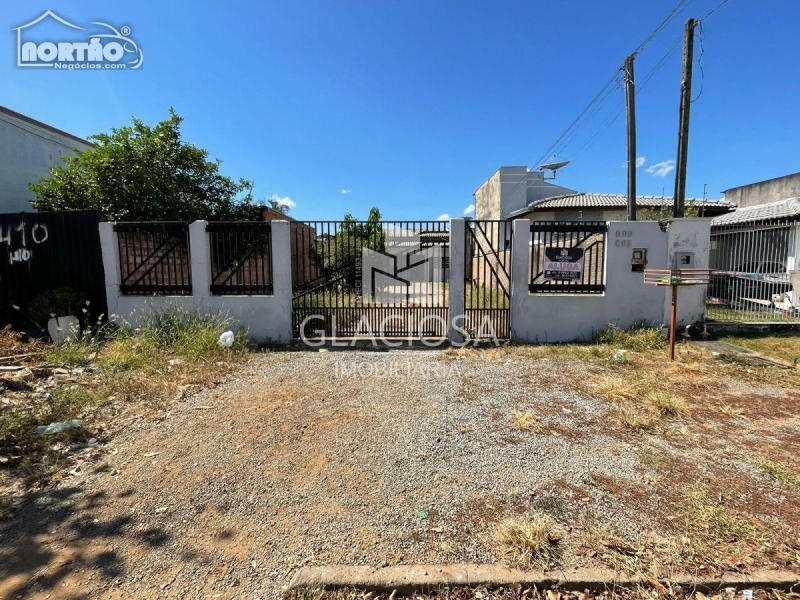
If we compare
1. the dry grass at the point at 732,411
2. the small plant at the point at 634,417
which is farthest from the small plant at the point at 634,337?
the small plant at the point at 634,417

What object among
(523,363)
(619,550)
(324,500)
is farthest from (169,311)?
(619,550)

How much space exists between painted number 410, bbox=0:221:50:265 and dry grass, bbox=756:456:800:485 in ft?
35.4

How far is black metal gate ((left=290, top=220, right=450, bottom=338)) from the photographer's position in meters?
6.90

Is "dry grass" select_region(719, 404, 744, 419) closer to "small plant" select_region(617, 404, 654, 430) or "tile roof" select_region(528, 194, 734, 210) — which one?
"small plant" select_region(617, 404, 654, 430)

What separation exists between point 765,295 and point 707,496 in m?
9.16

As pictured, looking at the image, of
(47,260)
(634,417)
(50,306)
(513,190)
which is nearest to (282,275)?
(50,306)

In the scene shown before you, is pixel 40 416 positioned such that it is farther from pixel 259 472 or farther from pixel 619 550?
pixel 619 550

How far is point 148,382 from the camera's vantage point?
4.56 m

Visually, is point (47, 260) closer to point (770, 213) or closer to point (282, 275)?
point (282, 275)

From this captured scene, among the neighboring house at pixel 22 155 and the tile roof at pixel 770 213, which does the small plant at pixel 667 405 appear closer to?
the tile roof at pixel 770 213

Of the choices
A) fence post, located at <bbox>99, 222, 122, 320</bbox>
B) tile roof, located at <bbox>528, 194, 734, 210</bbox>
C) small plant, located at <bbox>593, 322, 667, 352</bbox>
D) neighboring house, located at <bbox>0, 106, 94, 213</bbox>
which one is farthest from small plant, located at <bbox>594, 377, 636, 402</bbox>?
tile roof, located at <bbox>528, 194, 734, 210</bbox>

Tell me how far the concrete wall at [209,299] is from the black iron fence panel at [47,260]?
0.48 m

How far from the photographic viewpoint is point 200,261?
6.62 metres

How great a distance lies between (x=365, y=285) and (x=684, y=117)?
8.06 meters
